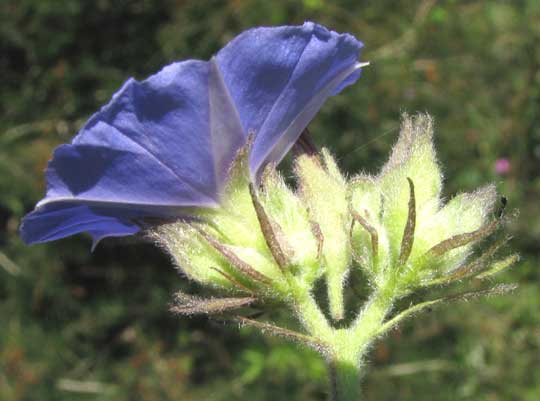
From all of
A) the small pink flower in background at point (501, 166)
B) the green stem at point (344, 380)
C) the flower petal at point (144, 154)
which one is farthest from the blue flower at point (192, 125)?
the small pink flower in background at point (501, 166)

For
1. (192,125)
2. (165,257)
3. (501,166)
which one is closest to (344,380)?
(192,125)

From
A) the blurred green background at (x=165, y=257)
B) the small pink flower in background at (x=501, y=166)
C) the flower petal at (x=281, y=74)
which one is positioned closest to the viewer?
the flower petal at (x=281, y=74)

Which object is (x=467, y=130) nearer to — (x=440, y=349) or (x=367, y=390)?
(x=440, y=349)

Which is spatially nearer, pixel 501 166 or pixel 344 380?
pixel 344 380

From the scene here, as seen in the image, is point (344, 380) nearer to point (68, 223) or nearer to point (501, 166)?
point (68, 223)

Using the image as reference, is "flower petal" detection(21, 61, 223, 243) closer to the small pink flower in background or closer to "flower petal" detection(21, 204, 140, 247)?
"flower petal" detection(21, 204, 140, 247)

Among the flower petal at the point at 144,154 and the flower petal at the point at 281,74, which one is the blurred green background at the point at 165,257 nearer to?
the flower petal at the point at 281,74
